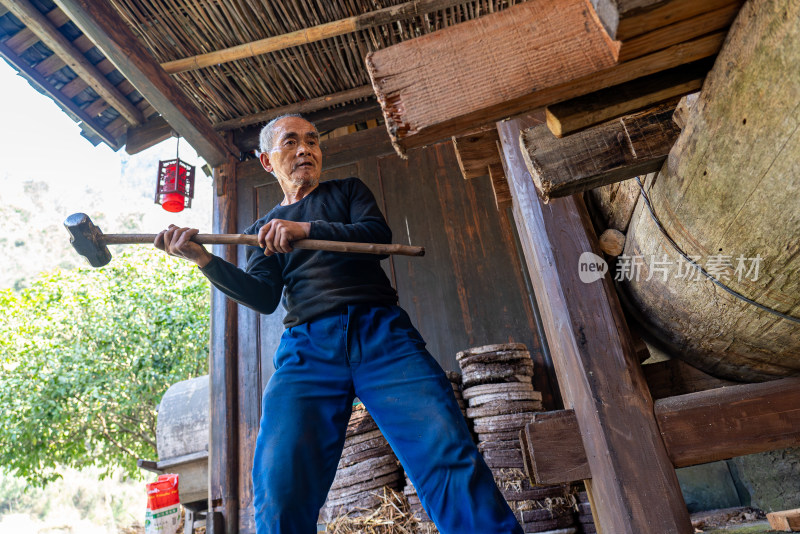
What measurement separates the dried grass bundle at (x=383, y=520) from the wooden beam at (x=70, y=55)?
4.10 metres

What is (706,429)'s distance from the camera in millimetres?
1686

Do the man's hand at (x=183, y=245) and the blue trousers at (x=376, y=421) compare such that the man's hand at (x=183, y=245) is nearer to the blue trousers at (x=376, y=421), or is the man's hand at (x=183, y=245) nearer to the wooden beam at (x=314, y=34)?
the blue trousers at (x=376, y=421)

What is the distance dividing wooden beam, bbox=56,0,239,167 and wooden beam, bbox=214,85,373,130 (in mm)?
224

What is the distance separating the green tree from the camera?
8.26m

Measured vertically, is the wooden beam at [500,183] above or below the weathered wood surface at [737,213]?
above

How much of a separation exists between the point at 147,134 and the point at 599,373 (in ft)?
16.2

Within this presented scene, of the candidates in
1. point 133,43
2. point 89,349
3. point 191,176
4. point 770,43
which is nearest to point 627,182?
point 770,43

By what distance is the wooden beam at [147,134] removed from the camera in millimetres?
5090

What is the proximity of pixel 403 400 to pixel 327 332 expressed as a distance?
0.40 metres

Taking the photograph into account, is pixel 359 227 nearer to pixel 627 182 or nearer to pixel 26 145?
pixel 627 182

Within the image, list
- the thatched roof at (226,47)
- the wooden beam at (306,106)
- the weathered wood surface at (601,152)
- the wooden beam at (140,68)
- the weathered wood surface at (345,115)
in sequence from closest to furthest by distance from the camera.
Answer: the weathered wood surface at (601,152)
the wooden beam at (140,68)
the thatched roof at (226,47)
the wooden beam at (306,106)
the weathered wood surface at (345,115)

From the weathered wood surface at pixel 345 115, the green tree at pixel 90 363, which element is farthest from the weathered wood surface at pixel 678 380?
the green tree at pixel 90 363

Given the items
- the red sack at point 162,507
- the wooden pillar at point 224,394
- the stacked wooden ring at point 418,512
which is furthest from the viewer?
the wooden pillar at point 224,394

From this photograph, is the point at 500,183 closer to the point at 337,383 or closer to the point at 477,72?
the point at 337,383
